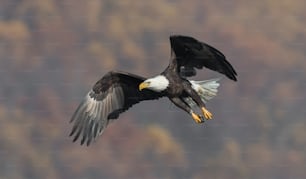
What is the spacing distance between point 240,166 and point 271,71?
1.36 metres

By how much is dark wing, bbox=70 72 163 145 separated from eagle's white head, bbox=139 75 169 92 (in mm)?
263

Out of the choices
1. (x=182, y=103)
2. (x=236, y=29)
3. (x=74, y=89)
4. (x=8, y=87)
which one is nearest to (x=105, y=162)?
(x=74, y=89)

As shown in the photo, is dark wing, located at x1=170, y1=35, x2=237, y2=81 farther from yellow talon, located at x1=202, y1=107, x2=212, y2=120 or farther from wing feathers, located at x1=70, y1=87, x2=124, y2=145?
wing feathers, located at x1=70, y1=87, x2=124, y2=145

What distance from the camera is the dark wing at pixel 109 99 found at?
6.51 m

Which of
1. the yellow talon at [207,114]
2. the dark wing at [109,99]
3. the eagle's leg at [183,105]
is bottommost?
the yellow talon at [207,114]

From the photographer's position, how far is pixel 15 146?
29.1 ft

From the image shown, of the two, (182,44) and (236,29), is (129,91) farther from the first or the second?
(236,29)

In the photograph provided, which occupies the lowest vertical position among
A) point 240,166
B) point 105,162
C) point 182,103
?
point 182,103

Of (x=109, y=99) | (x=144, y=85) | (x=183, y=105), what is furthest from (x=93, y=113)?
(x=183, y=105)

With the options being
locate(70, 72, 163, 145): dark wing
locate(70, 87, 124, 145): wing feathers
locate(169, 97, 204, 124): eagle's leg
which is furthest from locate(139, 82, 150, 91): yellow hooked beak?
locate(70, 87, 124, 145): wing feathers

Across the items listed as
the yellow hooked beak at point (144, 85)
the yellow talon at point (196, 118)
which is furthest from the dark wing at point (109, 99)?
the yellow talon at point (196, 118)

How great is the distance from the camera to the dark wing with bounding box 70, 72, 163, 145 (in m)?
6.51

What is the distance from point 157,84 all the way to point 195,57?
300 millimetres

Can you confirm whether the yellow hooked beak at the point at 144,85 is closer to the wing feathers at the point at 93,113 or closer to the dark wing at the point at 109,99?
the dark wing at the point at 109,99
